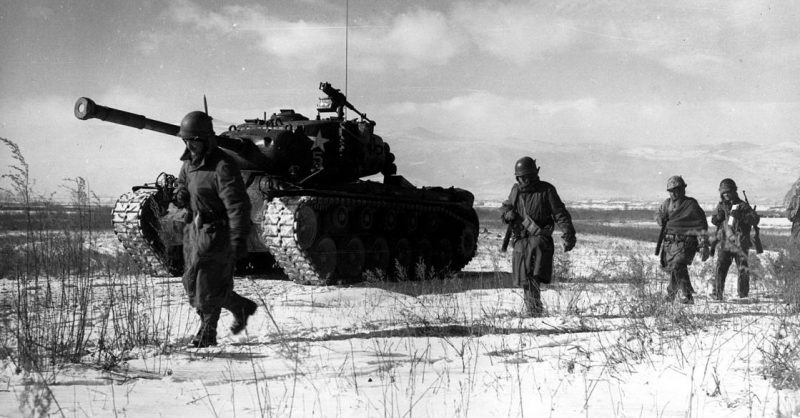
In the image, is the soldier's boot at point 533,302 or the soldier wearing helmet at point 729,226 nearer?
the soldier's boot at point 533,302

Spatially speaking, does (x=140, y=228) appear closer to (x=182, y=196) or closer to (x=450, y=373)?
(x=182, y=196)

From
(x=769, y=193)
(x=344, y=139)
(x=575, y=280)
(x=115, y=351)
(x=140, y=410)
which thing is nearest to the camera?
(x=140, y=410)

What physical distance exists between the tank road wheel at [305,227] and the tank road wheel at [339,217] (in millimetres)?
652

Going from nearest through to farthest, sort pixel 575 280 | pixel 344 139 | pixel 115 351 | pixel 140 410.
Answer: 1. pixel 140 410
2. pixel 115 351
3. pixel 575 280
4. pixel 344 139

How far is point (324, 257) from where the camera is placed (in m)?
11.2

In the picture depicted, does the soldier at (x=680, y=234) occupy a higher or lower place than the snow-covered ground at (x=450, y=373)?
higher

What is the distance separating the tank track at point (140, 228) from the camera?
11.9 metres

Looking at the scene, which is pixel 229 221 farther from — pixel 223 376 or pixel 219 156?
pixel 223 376

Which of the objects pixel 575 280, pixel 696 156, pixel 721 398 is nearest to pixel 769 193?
pixel 696 156

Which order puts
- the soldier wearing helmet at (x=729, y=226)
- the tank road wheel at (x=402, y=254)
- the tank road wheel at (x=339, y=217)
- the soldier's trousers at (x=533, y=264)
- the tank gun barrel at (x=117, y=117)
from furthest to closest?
the tank road wheel at (x=402, y=254), the tank road wheel at (x=339, y=217), the soldier wearing helmet at (x=729, y=226), the tank gun barrel at (x=117, y=117), the soldier's trousers at (x=533, y=264)

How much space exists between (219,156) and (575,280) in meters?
7.40

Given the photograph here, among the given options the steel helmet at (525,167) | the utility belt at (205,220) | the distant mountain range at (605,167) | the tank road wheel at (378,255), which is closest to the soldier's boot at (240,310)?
the utility belt at (205,220)

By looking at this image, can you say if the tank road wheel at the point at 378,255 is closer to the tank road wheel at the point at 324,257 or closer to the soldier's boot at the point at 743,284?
the tank road wheel at the point at 324,257

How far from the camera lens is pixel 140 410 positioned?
377 cm
